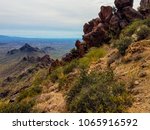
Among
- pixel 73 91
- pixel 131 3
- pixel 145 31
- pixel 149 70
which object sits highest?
pixel 131 3

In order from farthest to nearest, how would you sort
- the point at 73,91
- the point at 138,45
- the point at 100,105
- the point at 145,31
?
the point at 145,31, the point at 138,45, the point at 73,91, the point at 100,105

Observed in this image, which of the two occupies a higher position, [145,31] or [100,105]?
[145,31]

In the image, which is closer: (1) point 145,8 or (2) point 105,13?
(1) point 145,8

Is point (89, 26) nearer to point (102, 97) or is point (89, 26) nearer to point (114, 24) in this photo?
point (114, 24)

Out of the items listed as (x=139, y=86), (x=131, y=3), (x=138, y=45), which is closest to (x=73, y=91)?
(x=139, y=86)

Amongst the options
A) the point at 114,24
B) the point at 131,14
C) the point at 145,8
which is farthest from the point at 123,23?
the point at 145,8

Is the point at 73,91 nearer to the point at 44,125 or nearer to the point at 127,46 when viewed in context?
the point at 127,46

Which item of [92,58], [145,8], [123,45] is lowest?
[92,58]
